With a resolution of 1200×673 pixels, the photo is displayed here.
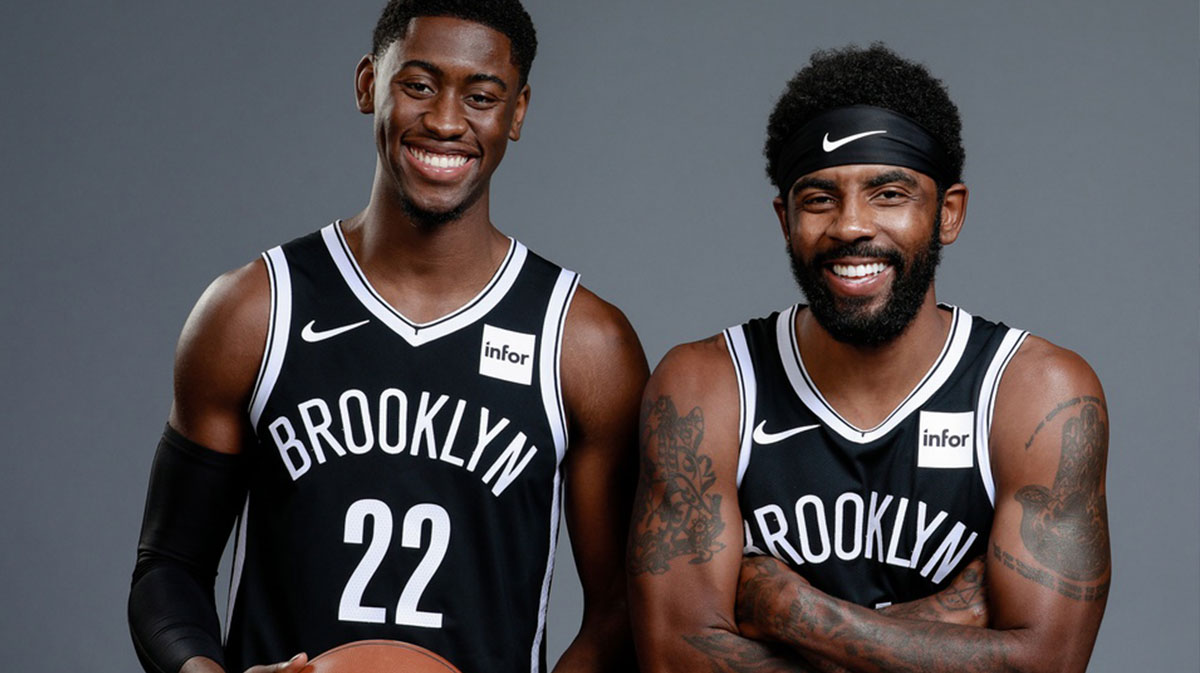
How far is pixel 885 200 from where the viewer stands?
10.5ft

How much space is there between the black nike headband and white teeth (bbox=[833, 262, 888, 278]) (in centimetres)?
18

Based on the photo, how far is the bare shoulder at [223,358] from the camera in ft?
10.9

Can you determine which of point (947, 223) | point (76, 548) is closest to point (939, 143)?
point (947, 223)

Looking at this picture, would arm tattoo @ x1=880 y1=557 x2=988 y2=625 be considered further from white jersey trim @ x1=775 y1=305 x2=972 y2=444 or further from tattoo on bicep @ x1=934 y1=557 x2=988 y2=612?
white jersey trim @ x1=775 y1=305 x2=972 y2=444

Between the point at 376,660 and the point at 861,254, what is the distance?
1113 millimetres

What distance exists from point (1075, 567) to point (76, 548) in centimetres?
300

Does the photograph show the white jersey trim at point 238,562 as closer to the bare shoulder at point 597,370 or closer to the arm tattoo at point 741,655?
the bare shoulder at point 597,370

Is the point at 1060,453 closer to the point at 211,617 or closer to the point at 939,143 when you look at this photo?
the point at 939,143

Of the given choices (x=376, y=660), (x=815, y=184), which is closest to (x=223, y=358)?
(x=376, y=660)

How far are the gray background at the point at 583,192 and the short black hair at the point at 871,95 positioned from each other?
1.45 m

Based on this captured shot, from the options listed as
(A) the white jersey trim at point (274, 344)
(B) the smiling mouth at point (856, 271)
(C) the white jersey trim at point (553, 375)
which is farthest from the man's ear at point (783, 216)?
(A) the white jersey trim at point (274, 344)

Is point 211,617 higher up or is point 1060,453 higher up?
point 1060,453

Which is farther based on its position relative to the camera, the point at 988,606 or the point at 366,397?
the point at 366,397

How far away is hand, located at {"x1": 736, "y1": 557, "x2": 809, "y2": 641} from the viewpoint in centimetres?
307
